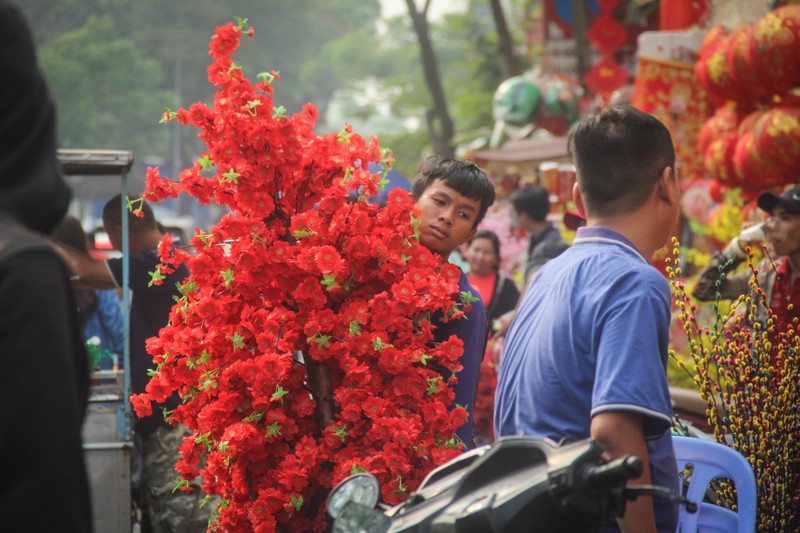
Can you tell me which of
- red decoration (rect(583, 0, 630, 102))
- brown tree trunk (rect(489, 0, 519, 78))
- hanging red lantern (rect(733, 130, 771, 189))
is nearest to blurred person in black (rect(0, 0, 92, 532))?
hanging red lantern (rect(733, 130, 771, 189))

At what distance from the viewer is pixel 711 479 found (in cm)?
317

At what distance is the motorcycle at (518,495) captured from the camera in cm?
181

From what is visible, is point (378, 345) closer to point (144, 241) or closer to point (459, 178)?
point (459, 178)

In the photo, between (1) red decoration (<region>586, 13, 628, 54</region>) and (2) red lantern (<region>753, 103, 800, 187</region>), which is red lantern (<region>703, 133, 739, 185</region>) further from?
(1) red decoration (<region>586, 13, 628, 54</region>)

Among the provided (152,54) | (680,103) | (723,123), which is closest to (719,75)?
(723,123)

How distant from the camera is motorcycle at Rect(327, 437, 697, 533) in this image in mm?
1813

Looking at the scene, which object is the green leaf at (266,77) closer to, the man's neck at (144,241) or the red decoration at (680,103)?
the man's neck at (144,241)

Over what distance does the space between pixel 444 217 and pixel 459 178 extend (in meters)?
0.17

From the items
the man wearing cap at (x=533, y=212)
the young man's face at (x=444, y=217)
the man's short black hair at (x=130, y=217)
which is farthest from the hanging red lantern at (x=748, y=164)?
the man's short black hair at (x=130, y=217)

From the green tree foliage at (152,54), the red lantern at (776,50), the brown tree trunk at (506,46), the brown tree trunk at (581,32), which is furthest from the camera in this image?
the green tree foliage at (152,54)

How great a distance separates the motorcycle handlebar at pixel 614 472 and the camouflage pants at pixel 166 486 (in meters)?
3.61

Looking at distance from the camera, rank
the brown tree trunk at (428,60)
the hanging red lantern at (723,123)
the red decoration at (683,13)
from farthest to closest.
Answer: the brown tree trunk at (428,60)
the red decoration at (683,13)
the hanging red lantern at (723,123)

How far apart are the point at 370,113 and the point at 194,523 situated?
2120 cm

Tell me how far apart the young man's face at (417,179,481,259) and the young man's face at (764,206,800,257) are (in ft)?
5.59
